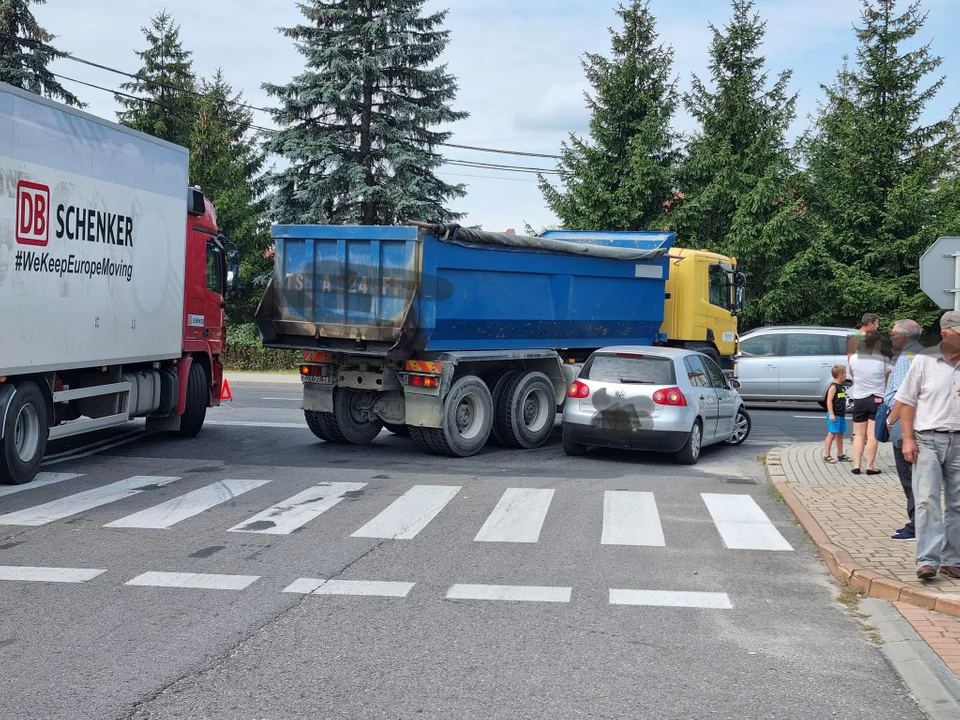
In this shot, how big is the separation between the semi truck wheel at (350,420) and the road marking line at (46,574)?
24.1 feet

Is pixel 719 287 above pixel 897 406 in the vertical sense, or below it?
above

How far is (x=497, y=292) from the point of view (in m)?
14.3

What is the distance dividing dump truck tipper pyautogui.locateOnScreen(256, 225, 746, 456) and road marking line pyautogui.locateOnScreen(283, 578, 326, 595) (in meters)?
5.99

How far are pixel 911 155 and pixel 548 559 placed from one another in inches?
981

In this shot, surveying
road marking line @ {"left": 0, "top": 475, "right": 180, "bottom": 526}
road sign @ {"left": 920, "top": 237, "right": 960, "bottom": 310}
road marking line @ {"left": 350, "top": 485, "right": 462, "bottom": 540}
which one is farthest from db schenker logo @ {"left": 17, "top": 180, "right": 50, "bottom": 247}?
road sign @ {"left": 920, "top": 237, "right": 960, "bottom": 310}

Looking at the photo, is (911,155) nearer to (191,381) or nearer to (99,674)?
(191,381)

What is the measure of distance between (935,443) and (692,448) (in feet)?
21.2

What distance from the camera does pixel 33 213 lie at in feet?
36.0

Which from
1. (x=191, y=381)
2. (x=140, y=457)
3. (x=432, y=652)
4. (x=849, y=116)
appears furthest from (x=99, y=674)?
(x=849, y=116)

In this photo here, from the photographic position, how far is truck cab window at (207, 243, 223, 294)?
16156 mm

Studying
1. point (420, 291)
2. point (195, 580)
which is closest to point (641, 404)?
point (420, 291)

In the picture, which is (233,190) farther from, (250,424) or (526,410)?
(526,410)

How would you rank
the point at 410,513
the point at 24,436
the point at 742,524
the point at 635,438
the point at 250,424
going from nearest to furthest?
the point at 742,524
the point at 410,513
the point at 24,436
the point at 635,438
the point at 250,424

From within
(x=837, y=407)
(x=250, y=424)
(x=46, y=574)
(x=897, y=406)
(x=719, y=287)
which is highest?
(x=719, y=287)
